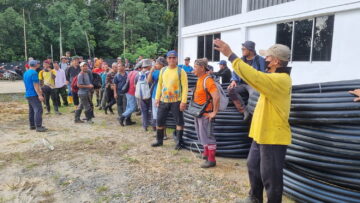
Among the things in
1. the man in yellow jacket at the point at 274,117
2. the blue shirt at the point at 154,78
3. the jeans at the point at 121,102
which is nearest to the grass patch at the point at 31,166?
Answer: the blue shirt at the point at 154,78

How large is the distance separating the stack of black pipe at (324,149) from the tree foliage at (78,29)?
87.6ft

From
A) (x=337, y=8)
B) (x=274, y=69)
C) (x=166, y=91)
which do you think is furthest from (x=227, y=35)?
(x=274, y=69)

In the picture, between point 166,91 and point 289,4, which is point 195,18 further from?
point 166,91

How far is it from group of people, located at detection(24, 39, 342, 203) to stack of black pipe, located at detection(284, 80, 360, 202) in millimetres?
343

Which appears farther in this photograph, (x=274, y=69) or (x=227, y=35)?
(x=227, y=35)

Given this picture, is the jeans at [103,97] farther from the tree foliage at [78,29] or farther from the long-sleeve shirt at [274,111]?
the tree foliage at [78,29]

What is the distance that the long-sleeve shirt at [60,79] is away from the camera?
33.1 ft

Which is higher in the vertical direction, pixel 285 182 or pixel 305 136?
pixel 305 136

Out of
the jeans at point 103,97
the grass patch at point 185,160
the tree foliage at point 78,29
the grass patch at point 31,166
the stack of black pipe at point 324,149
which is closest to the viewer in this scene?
the stack of black pipe at point 324,149

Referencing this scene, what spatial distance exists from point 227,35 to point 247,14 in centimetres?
180

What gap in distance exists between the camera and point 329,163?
10.4 ft

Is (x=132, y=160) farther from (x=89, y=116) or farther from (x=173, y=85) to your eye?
(x=89, y=116)

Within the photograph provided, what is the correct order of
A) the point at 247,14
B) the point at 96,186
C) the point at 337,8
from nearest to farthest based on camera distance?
the point at 96,186
the point at 337,8
the point at 247,14

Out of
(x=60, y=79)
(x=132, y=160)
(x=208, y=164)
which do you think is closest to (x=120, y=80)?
(x=60, y=79)
